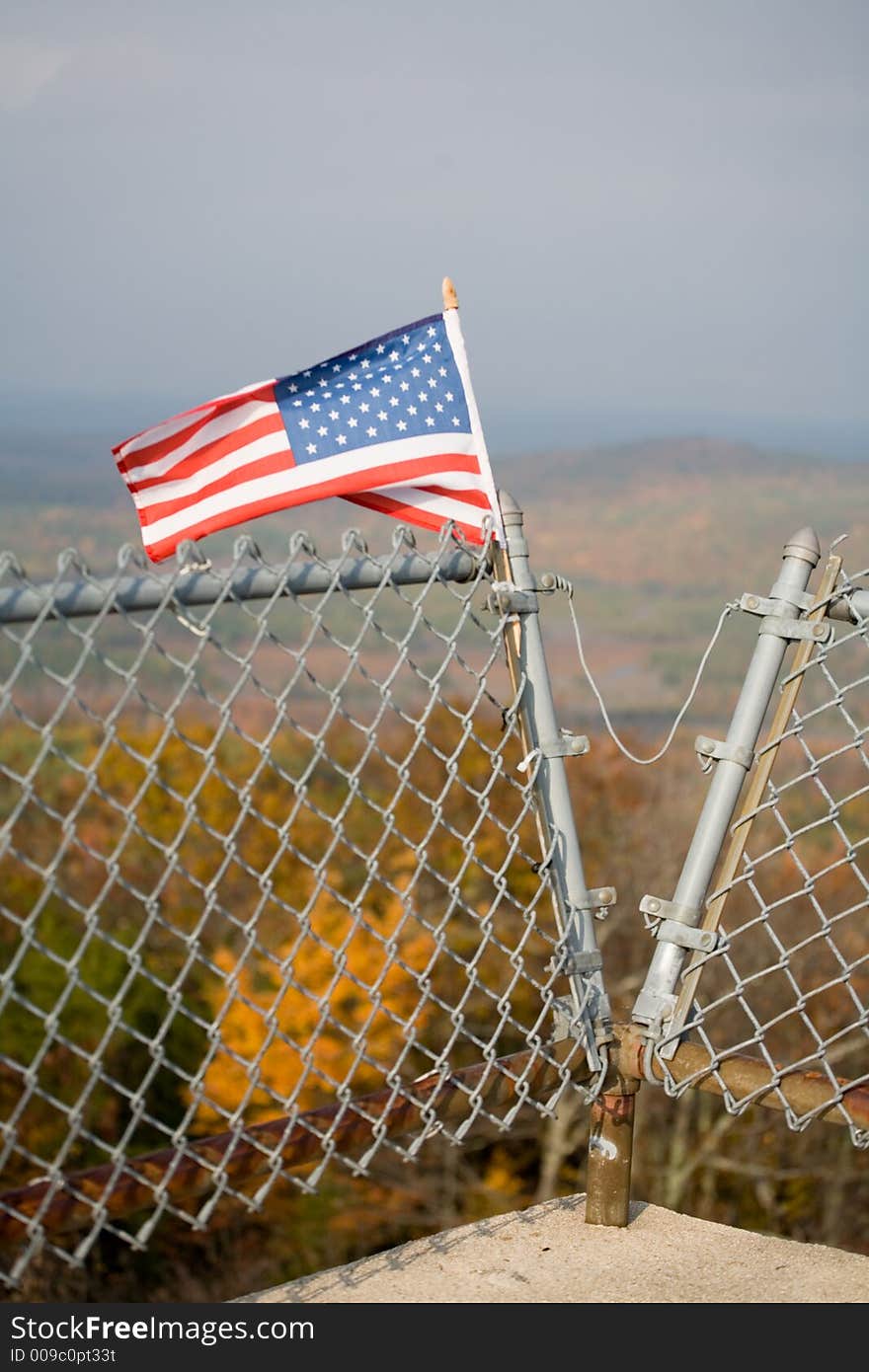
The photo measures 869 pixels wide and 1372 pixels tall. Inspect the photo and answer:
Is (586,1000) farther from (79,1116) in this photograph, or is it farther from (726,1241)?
(79,1116)

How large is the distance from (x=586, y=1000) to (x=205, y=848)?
1114 inches

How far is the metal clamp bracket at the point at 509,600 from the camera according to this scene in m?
3.02

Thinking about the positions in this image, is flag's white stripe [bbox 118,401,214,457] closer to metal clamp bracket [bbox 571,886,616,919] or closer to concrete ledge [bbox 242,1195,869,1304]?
metal clamp bracket [bbox 571,886,616,919]

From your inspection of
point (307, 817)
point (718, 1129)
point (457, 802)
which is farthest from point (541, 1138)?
point (307, 817)

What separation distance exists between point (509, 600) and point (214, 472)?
0.68 metres

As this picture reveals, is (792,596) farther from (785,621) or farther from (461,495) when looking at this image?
(461,495)

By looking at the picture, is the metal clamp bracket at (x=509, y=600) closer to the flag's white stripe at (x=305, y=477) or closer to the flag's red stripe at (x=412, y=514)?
the flag's red stripe at (x=412, y=514)

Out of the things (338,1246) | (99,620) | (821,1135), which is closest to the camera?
(99,620)

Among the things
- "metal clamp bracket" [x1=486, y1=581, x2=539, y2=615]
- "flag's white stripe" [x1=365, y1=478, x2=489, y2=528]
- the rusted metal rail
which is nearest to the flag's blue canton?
"flag's white stripe" [x1=365, y1=478, x2=489, y2=528]

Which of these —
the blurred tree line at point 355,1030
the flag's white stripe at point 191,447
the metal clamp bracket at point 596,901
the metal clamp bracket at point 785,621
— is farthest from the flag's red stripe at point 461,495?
the blurred tree line at point 355,1030

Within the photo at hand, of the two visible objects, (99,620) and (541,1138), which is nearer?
(99,620)

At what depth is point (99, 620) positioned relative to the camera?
8.07 feet

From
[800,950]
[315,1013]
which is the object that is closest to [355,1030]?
[315,1013]

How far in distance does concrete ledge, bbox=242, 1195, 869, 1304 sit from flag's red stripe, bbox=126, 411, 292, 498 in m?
1.70
